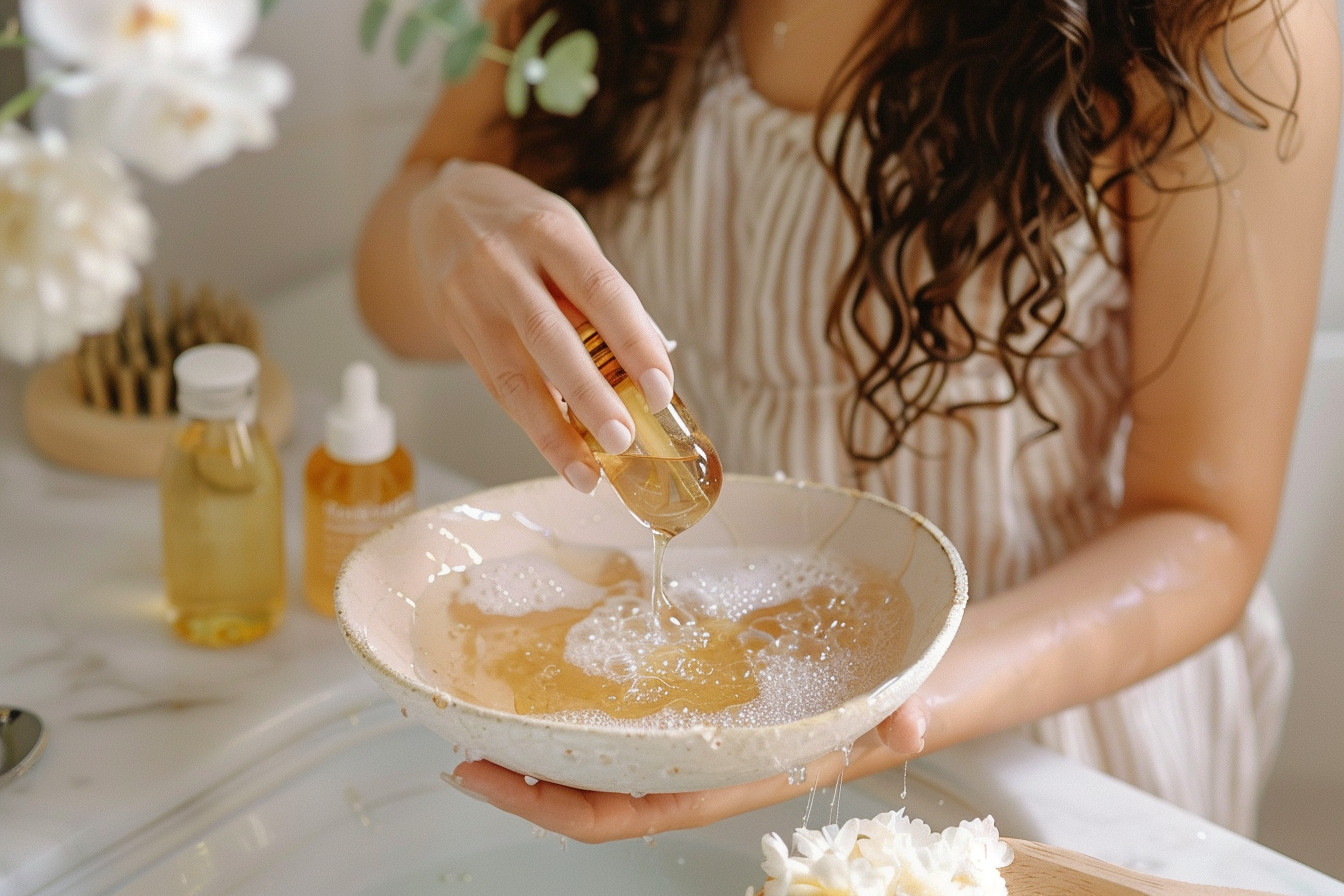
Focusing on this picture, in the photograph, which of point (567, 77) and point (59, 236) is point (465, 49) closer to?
point (567, 77)

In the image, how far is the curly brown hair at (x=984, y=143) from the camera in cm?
76

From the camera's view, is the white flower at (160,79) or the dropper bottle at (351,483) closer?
the white flower at (160,79)

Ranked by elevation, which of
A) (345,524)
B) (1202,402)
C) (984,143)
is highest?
(984,143)

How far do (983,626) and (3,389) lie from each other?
2.75 feet

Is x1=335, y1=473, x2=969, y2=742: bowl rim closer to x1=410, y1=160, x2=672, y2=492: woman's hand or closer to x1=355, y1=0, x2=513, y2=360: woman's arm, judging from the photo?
x1=410, y1=160, x2=672, y2=492: woman's hand

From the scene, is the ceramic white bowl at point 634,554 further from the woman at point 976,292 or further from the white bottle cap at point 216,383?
the white bottle cap at point 216,383

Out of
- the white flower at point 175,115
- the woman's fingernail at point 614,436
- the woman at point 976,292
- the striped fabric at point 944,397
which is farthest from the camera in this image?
the striped fabric at point 944,397

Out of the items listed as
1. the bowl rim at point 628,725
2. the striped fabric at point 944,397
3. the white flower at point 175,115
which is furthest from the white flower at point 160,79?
the striped fabric at point 944,397

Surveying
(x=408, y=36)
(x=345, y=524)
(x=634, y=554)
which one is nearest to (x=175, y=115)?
(x=408, y=36)

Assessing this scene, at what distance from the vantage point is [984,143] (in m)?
0.80

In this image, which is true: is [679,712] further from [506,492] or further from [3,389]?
[3,389]

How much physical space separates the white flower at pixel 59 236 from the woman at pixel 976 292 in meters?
0.31

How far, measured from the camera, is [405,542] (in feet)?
2.10

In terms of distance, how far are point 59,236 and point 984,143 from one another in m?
0.62
